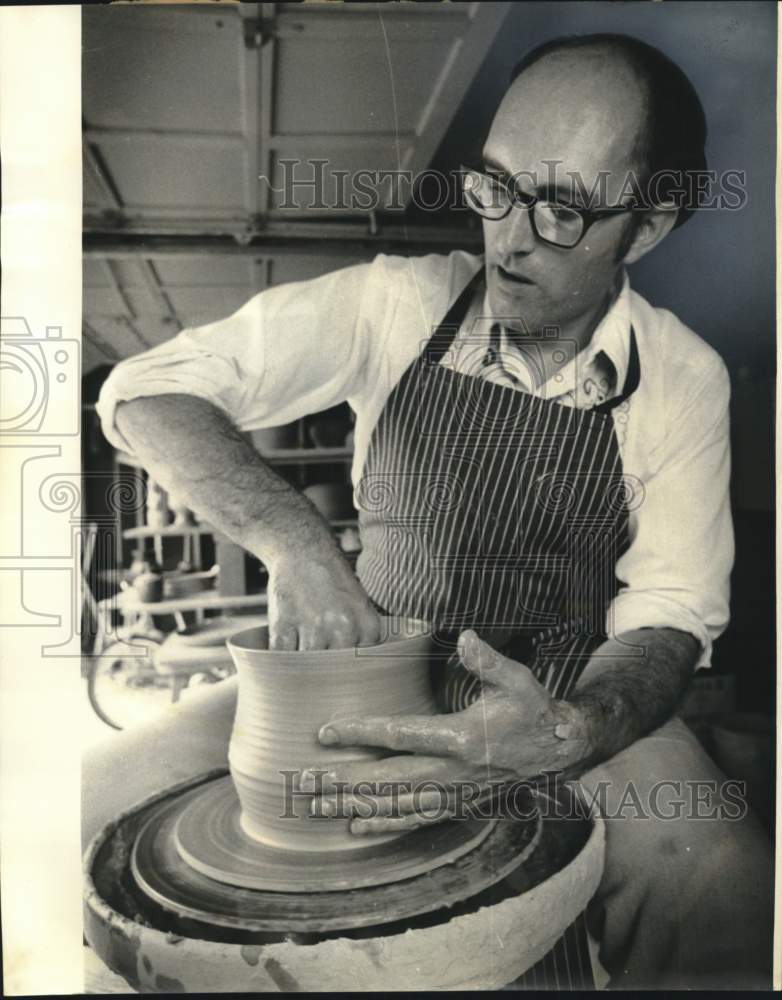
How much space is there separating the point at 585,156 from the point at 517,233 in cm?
18

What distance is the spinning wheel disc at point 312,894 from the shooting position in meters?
1.42

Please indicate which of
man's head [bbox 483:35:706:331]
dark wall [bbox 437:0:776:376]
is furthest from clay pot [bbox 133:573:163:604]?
dark wall [bbox 437:0:776:376]

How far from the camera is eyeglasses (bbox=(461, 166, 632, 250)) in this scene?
1541 mm

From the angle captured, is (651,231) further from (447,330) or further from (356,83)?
(356,83)

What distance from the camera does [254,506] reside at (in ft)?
5.06

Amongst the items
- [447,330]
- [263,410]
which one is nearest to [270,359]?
[263,410]

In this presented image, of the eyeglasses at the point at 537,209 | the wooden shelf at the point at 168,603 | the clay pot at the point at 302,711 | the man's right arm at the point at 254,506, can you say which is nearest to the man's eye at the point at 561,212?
the eyeglasses at the point at 537,209

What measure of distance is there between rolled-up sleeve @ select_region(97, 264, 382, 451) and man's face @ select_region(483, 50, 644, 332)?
275 millimetres

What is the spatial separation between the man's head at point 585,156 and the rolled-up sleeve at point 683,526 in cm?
29

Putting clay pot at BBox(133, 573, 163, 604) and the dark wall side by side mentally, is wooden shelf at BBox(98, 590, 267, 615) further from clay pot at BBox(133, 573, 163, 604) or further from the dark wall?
the dark wall

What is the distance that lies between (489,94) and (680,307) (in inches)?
20.7

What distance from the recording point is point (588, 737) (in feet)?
5.12

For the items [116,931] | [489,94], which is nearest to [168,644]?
[116,931]

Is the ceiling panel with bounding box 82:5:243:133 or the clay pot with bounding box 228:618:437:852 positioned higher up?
the ceiling panel with bounding box 82:5:243:133
